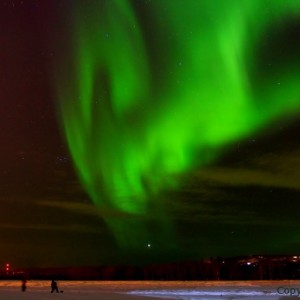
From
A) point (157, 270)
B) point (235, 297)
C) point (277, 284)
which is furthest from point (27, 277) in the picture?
point (277, 284)

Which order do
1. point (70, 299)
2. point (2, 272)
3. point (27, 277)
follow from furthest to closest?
point (2, 272) → point (27, 277) → point (70, 299)

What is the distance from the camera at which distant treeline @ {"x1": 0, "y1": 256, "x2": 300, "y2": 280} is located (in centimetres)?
1820

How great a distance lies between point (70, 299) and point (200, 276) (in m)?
5.13

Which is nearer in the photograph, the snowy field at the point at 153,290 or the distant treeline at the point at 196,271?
the snowy field at the point at 153,290

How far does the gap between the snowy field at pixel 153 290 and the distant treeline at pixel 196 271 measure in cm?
156

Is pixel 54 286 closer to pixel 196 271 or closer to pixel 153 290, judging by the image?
pixel 153 290

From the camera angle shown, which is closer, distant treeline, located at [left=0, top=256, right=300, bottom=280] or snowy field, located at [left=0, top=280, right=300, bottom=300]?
snowy field, located at [left=0, top=280, right=300, bottom=300]

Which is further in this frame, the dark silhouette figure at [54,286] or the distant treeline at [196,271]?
the distant treeline at [196,271]

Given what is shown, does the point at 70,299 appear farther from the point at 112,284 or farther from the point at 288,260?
the point at 288,260

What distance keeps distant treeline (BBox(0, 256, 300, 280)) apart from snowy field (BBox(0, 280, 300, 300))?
1.56 metres

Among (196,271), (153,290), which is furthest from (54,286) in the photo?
(196,271)

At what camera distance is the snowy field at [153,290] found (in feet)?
51.4

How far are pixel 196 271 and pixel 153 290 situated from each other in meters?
3.64

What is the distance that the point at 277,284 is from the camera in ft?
54.0
